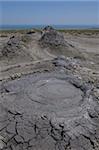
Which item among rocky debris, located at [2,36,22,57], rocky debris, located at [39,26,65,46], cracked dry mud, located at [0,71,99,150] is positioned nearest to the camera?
cracked dry mud, located at [0,71,99,150]

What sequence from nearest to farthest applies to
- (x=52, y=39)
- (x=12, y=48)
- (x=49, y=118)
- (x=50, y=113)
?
(x=49, y=118)
(x=50, y=113)
(x=12, y=48)
(x=52, y=39)

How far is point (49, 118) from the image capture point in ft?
18.2

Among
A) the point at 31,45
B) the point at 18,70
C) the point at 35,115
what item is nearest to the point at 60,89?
the point at 35,115

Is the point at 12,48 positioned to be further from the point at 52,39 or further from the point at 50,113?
the point at 50,113

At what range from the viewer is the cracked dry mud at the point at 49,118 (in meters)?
5.19

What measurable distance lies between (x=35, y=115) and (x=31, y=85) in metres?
1.55

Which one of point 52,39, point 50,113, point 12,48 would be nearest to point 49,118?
point 50,113

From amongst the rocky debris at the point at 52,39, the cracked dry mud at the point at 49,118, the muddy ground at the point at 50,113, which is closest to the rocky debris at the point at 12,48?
the rocky debris at the point at 52,39

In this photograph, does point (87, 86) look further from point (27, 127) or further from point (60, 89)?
point (27, 127)

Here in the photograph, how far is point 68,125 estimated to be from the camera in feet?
17.8

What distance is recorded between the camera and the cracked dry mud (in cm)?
519

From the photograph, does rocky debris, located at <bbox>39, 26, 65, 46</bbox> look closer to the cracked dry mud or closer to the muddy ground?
the muddy ground

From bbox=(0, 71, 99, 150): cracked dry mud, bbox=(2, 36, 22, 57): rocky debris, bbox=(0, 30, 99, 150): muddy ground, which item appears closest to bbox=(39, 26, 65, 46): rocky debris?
bbox=(2, 36, 22, 57): rocky debris

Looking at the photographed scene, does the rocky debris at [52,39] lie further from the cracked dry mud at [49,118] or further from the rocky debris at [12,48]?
the cracked dry mud at [49,118]
